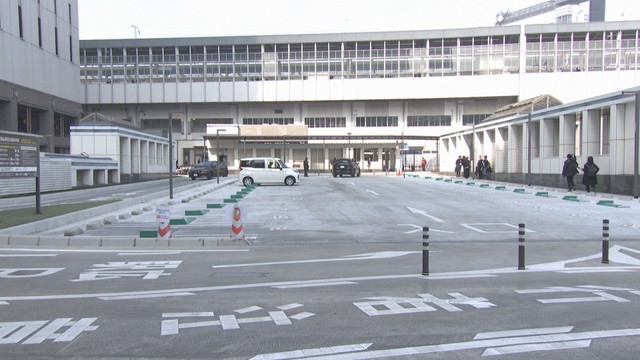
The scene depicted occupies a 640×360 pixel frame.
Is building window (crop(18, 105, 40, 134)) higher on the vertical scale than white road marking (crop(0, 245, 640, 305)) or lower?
higher

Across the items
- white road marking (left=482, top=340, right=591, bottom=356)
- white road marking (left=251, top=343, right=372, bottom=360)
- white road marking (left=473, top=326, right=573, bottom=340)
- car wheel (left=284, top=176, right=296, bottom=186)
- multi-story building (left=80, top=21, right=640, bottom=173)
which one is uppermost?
multi-story building (left=80, top=21, right=640, bottom=173)

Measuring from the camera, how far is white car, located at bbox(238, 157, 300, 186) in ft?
113

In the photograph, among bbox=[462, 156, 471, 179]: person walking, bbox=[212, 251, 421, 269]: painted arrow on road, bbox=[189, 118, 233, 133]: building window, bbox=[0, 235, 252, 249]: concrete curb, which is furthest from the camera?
bbox=[189, 118, 233, 133]: building window

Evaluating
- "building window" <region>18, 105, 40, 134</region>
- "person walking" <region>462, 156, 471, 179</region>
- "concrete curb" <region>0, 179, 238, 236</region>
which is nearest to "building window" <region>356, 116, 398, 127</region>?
"person walking" <region>462, 156, 471, 179</region>

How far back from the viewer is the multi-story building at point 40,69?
43.4 metres

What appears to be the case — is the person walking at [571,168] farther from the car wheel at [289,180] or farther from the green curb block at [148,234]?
the green curb block at [148,234]

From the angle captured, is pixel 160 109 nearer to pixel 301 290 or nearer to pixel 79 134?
pixel 79 134

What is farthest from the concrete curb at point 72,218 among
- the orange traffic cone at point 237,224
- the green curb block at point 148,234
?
the orange traffic cone at point 237,224

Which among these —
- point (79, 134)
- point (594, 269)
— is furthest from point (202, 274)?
point (79, 134)

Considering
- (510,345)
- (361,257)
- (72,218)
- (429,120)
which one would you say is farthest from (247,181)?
(429,120)

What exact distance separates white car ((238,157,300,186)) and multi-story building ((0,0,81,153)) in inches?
890

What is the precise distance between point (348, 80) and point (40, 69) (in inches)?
1463

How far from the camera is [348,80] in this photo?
233ft

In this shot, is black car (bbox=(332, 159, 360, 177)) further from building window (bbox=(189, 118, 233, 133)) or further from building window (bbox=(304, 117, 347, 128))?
building window (bbox=(189, 118, 233, 133))
